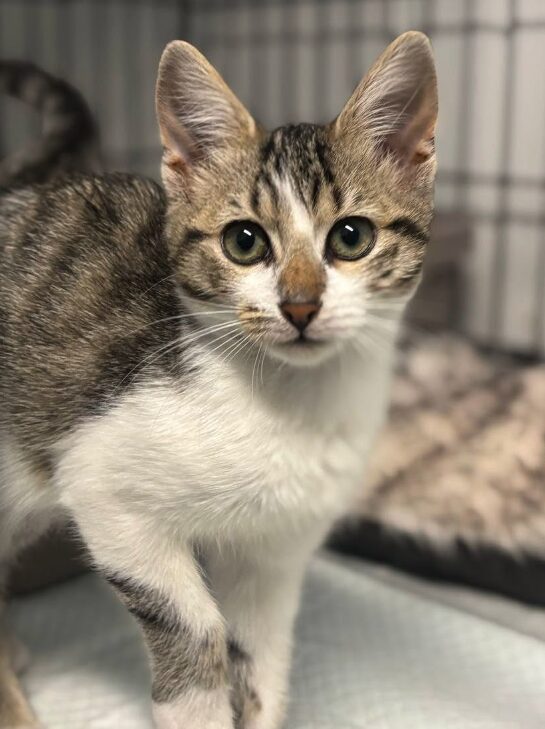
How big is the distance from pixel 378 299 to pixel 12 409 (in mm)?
413

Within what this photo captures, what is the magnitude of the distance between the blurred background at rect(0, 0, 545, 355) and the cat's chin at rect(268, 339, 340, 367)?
1179 millimetres

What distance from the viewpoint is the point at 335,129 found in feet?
2.82

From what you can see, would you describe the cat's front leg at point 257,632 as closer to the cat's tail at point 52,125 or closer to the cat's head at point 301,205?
the cat's head at point 301,205

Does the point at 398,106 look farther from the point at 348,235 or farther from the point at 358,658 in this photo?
the point at 358,658

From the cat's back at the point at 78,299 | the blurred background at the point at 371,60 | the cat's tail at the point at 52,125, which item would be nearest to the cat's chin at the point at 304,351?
the cat's back at the point at 78,299

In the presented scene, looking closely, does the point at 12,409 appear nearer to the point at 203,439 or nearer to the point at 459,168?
the point at 203,439

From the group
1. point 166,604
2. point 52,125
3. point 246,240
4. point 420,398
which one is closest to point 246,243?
point 246,240

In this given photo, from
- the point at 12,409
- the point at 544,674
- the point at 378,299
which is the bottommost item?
the point at 544,674

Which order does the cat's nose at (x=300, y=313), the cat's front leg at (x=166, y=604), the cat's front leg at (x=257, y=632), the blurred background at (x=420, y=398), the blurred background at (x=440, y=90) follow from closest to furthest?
the cat's nose at (x=300, y=313) → the cat's front leg at (x=166, y=604) → the cat's front leg at (x=257, y=632) → the blurred background at (x=420, y=398) → the blurred background at (x=440, y=90)

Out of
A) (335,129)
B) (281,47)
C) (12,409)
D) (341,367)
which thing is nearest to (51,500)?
(12,409)

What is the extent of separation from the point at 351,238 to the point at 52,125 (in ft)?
2.06

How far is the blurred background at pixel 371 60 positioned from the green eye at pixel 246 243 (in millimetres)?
1166

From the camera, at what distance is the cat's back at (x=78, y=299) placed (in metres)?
0.91

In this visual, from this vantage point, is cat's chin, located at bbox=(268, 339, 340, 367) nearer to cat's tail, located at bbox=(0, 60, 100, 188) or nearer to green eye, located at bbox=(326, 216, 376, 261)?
green eye, located at bbox=(326, 216, 376, 261)
